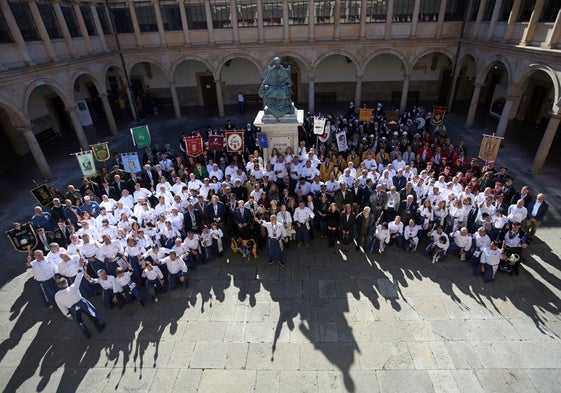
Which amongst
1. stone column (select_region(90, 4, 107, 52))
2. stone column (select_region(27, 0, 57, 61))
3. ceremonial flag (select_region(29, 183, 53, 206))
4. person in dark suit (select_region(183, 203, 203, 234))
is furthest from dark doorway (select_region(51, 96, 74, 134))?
person in dark suit (select_region(183, 203, 203, 234))

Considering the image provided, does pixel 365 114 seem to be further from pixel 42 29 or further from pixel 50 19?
pixel 50 19

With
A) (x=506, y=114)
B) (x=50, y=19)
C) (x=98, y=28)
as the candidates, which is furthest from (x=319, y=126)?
(x=98, y=28)

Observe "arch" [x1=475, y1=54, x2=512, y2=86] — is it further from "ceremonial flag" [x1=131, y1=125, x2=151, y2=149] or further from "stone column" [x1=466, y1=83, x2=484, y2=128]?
"ceremonial flag" [x1=131, y1=125, x2=151, y2=149]

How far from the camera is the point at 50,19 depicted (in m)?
15.8

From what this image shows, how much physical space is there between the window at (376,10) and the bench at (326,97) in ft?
19.0

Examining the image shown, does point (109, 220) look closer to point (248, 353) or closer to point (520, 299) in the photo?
point (248, 353)

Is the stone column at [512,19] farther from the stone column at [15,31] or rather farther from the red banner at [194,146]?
the stone column at [15,31]

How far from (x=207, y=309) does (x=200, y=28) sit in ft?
58.0

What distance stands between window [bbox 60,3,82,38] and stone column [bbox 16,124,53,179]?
618 centimetres

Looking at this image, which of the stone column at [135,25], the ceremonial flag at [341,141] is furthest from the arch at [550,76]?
the stone column at [135,25]

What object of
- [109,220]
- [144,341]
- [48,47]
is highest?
[48,47]

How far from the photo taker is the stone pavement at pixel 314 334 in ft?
21.1

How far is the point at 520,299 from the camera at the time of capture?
7.88 meters

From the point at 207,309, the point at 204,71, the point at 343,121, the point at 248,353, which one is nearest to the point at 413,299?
the point at 248,353
